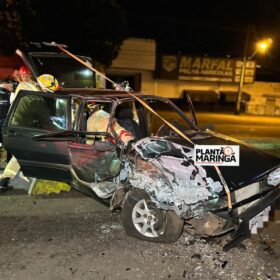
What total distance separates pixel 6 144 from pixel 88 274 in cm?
244

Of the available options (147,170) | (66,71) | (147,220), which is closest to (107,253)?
(147,220)

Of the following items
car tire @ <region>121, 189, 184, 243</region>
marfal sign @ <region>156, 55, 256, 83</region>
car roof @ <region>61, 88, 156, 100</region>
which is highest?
marfal sign @ <region>156, 55, 256, 83</region>

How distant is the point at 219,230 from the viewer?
11.9 ft

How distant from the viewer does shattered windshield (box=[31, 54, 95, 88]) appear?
8.01 m

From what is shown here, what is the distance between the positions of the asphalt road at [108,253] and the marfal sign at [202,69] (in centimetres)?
2412

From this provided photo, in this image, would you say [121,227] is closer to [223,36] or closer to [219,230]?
[219,230]

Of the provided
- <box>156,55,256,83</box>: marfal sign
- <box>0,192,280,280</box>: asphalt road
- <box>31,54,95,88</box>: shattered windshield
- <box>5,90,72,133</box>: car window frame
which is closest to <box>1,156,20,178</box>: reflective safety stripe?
<box>5,90,72,133</box>: car window frame

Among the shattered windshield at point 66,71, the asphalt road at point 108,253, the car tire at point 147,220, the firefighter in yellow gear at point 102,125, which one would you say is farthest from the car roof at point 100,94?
the shattered windshield at point 66,71

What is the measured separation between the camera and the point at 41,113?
4.92m

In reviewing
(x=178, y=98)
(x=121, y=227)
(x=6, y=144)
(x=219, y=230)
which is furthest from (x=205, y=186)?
(x=178, y=98)

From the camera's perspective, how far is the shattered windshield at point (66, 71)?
315 inches

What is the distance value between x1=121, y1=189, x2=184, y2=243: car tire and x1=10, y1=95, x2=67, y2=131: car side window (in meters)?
1.49

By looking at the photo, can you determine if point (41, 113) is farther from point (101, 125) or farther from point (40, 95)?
point (101, 125)

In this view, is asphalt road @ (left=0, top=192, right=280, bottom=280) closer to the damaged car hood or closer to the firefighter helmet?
the damaged car hood
